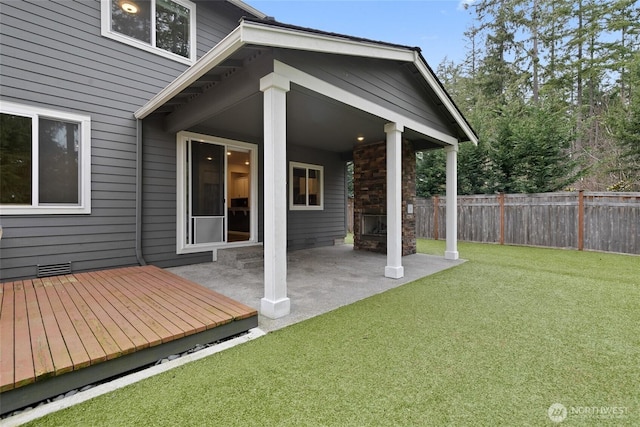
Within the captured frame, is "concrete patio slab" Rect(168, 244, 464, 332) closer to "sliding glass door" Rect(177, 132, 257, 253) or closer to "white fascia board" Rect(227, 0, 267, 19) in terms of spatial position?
"sliding glass door" Rect(177, 132, 257, 253)

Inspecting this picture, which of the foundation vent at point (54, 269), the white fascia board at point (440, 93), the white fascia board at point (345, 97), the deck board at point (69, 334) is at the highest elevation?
the white fascia board at point (440, 93)

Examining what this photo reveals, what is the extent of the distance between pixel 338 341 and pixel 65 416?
74.6 inches

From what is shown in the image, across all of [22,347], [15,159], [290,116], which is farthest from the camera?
[290,116]

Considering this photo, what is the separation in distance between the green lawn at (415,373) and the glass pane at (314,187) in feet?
16.1

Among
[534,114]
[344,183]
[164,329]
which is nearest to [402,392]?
[164,329]

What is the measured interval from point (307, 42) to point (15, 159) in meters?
4.31

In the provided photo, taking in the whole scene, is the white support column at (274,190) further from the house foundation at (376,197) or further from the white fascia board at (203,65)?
the house foundation at (376,197)

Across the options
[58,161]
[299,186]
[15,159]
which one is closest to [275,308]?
[58,161]

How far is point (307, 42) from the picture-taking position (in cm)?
307

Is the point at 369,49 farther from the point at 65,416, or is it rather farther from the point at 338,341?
the point at 65,416

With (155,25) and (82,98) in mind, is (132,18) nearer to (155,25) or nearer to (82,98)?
(155,25)

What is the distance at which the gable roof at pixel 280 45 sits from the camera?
2664 millimetres

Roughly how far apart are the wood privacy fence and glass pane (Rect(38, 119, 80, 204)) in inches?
388

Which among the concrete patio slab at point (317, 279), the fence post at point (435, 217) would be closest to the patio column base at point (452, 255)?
the concrete patio slab at point (317, 279)
